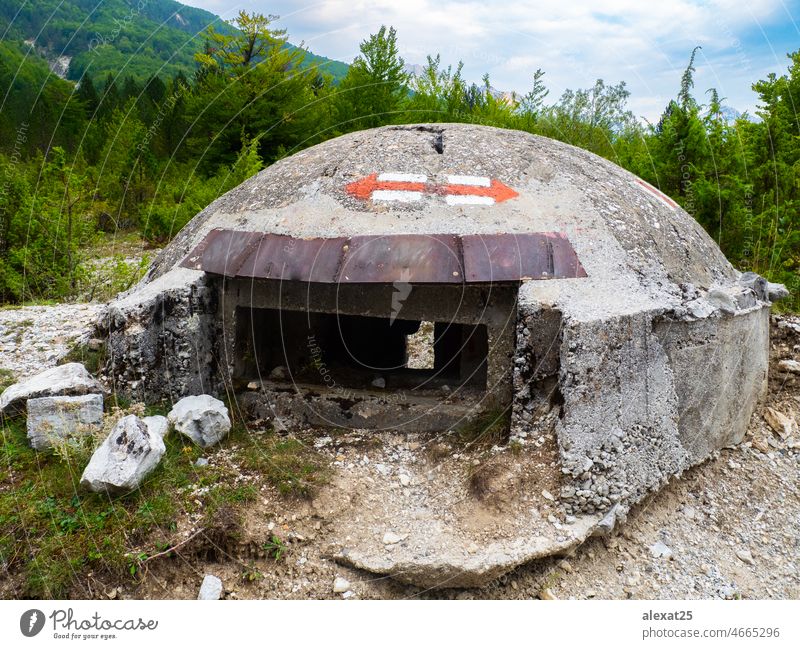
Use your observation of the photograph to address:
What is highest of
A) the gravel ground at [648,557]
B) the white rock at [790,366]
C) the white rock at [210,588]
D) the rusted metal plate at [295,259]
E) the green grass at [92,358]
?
the rusted metal plate at [295,259]

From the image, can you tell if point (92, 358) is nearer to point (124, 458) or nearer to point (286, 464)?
point (124, 458)

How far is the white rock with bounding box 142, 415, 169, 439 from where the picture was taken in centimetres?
435

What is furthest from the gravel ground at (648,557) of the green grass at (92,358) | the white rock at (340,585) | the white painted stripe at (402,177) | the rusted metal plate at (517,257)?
the white painted stripe at (402,177)

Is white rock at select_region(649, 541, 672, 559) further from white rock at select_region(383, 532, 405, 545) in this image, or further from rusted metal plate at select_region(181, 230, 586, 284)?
rusted metal plate at select_region(181, 230, 586, 284)

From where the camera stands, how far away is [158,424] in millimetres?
4406

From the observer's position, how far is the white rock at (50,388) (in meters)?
4.52

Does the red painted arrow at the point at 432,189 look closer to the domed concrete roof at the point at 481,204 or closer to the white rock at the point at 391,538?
the domed concrete roof at the point at 481,204

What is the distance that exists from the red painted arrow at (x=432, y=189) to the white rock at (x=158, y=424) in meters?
2.19

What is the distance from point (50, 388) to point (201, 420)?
1137 millimetres

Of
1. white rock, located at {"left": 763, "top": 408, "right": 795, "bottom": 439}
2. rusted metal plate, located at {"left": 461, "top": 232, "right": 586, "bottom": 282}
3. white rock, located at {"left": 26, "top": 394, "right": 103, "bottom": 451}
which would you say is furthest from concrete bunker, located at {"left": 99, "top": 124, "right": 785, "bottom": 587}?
white rock, located at {"left": 26, "top": 394, "right": 103, "bottom": 451}

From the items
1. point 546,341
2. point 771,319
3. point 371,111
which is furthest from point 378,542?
point 371,111

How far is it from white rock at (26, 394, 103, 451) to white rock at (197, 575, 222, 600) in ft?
4.99

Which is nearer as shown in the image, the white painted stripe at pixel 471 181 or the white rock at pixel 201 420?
the white rock at pixel 201 420
